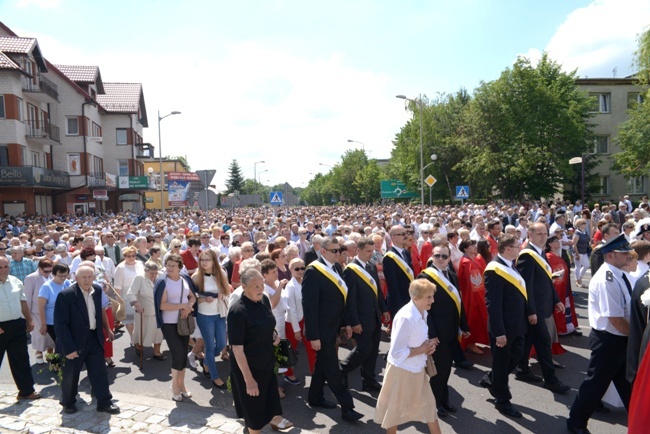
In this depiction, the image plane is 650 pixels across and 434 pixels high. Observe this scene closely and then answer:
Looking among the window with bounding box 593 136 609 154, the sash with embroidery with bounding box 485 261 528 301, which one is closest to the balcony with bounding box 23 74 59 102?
the sash with embroidery with bounding box 485 261 528 301

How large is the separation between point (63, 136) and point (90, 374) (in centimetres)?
4156

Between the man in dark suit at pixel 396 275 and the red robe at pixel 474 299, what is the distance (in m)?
1.25

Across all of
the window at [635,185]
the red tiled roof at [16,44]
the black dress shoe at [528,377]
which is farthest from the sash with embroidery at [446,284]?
the window at [635,185]

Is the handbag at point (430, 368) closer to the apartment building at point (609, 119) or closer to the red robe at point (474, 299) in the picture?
the red robe at point (474, 299)

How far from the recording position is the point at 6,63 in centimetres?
3147

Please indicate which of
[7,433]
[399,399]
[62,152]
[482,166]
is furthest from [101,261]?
[62,152]

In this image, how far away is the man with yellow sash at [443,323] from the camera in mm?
5355

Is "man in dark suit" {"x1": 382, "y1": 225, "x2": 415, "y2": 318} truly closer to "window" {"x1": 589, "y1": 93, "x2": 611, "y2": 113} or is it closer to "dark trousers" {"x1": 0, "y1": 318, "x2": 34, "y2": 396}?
"dark trousers" {"x1": 0, "y1": 318, "x2": 34, "y2": 396}

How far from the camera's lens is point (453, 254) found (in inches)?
353

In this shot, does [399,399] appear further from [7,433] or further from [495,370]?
[7,433]

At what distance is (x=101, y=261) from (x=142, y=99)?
2119 inches

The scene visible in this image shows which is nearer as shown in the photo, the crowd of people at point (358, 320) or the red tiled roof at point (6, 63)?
the crowd of people at point (358, 320)

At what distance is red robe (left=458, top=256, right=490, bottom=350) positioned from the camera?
7.81m

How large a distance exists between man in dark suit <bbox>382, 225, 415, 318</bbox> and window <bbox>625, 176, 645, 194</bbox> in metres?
44.5
